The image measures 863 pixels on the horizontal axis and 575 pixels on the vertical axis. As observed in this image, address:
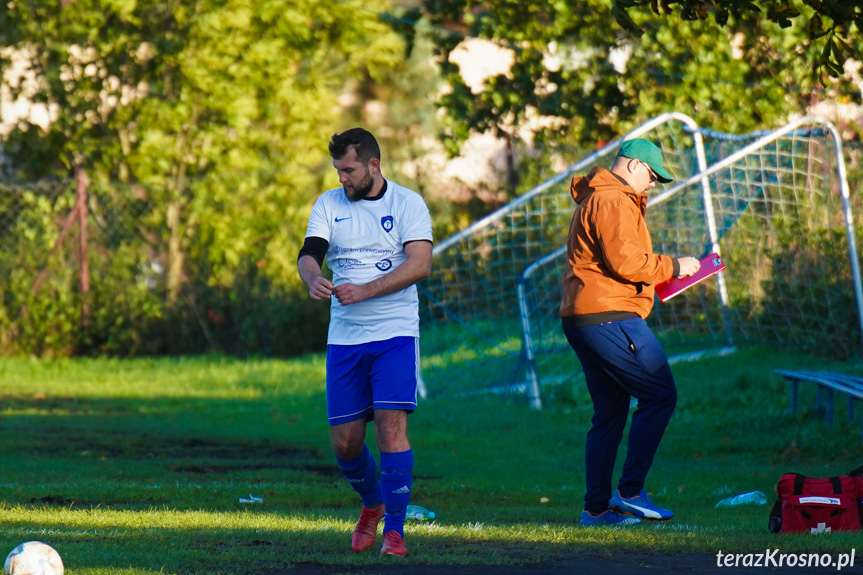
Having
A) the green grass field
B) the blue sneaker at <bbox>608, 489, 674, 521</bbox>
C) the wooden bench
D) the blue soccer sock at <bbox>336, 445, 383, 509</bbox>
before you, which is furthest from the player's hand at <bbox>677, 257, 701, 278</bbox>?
the wooden bench

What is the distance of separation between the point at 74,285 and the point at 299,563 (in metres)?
13.2

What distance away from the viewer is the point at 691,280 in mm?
6508

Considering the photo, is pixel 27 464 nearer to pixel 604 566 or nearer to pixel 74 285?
pixel 604 566

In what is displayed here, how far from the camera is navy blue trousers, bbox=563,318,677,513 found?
6328 millimetres

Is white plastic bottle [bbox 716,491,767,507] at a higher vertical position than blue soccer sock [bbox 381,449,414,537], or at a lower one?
lower

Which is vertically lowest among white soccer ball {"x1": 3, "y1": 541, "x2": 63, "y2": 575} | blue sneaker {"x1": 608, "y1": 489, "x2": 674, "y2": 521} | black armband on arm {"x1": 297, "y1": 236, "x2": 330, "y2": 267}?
blue sneaker {"x1": 608, "y1": 489, "x2": 674, "y2": 521}

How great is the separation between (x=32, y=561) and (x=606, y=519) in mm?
3250

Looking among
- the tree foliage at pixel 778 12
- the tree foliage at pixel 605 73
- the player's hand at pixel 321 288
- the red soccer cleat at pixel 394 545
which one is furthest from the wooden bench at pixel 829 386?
the tree foliage at pixel 605 73

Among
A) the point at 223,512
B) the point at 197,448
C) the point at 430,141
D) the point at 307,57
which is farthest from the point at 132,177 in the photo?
the point at 430,141

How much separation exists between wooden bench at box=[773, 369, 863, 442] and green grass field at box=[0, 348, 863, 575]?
163 millimetres

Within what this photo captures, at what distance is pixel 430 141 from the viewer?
3844cm

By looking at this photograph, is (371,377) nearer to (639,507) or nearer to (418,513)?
(418,513)

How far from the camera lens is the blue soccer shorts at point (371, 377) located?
5.54 m

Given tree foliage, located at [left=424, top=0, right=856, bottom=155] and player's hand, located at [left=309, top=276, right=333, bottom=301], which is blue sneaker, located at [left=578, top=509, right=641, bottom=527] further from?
tree foliage, located at [left=424, top=0, right=856, bottom=155]
